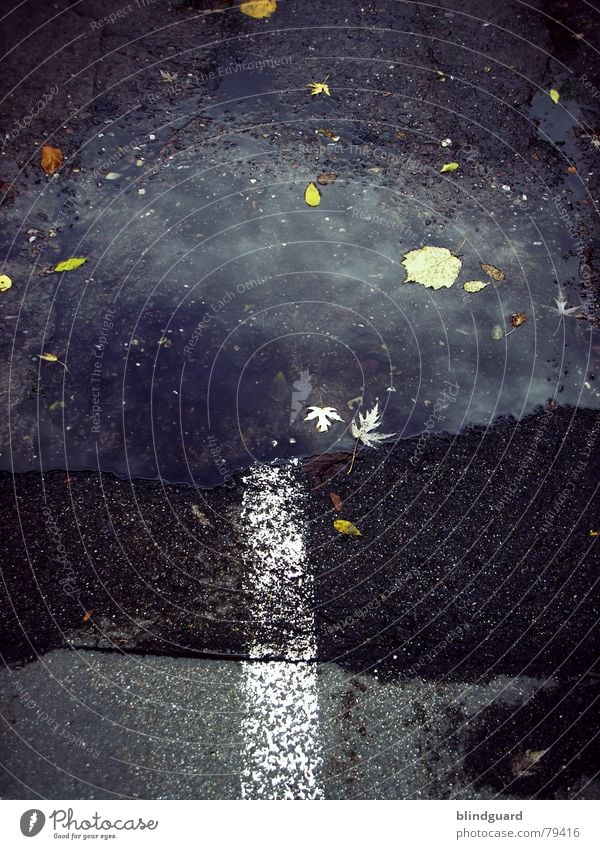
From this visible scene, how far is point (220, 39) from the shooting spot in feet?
15.3

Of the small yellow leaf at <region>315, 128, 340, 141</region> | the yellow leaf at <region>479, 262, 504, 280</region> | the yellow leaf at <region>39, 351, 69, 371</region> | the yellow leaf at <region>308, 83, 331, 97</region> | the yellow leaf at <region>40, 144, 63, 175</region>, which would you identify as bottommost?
the yellow leaf at <region>39, 351, 69, 371</region>

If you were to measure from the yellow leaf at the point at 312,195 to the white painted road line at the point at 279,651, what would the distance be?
1.78 meters

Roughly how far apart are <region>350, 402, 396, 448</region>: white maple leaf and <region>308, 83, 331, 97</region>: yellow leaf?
2409 mm

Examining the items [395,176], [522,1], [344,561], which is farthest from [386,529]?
[522,1]

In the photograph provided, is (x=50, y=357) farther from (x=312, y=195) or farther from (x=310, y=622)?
(x=310, y=622)

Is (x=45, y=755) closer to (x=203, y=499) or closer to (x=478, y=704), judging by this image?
(x=203, y=499)

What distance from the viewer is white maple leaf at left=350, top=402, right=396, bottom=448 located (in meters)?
3.43

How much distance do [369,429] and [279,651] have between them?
3.94ft

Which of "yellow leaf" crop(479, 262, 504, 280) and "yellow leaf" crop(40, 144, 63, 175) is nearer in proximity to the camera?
"yellow leaf" crop(479, 262, 504, 280)

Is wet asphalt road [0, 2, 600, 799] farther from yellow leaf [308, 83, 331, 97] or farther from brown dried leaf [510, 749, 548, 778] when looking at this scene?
yellow leaf [308, 83, 331, 97]

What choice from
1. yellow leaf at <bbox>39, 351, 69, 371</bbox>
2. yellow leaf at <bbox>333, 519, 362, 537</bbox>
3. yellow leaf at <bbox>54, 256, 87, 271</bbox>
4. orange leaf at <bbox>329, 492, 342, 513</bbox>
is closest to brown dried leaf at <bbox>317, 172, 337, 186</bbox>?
yellow leaf at <bbox>54, 256, 87, 271</bbox>

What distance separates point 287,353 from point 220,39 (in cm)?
261

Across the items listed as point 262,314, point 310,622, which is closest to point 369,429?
point 262,314

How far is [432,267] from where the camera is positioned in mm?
3861
